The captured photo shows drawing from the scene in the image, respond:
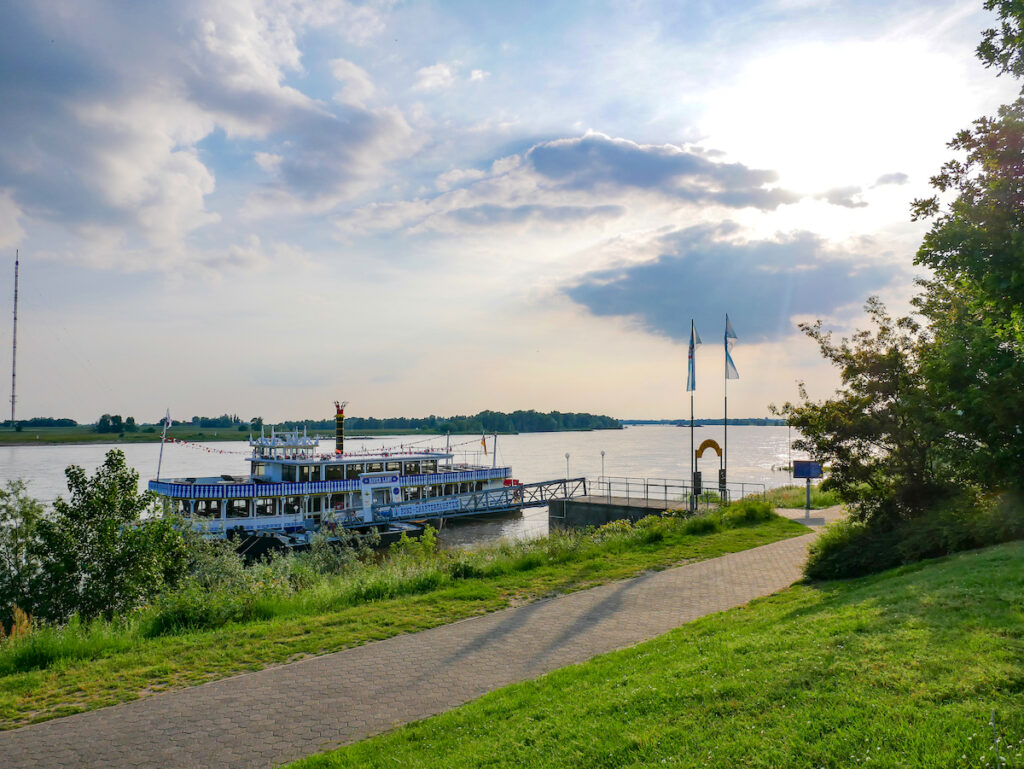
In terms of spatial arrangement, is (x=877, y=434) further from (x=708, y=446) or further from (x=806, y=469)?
(x=708, y=446)

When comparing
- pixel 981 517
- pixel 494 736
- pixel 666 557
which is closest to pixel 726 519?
pixel 666 557

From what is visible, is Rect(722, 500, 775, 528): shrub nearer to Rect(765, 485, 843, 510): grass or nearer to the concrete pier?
Rect(765, 485, 843, 510): grass

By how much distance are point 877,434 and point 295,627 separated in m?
13.2

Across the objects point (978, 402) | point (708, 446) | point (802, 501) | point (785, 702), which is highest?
point (978, 402)

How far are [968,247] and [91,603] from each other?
1575cm

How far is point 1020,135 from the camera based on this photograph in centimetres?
785

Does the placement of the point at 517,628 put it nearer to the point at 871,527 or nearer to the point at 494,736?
the point at 494,736

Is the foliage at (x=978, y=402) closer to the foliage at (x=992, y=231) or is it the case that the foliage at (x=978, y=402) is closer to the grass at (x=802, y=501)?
the foliage at (x=992, y=231)

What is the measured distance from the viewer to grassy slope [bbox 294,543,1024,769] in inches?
183

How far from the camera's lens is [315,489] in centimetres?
3403

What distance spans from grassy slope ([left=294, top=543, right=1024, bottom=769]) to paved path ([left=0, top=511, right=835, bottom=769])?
67 centimetres

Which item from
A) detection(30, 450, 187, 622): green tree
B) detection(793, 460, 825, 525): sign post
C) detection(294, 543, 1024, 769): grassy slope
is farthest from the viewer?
detection(793, 460, 825, 525): sign post

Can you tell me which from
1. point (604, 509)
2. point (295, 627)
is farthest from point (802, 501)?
point (295, 627)

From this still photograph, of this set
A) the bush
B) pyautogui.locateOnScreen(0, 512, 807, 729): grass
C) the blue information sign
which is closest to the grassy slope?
pyautogui.locateOnScreen(0, 512, 807, 729): grass
